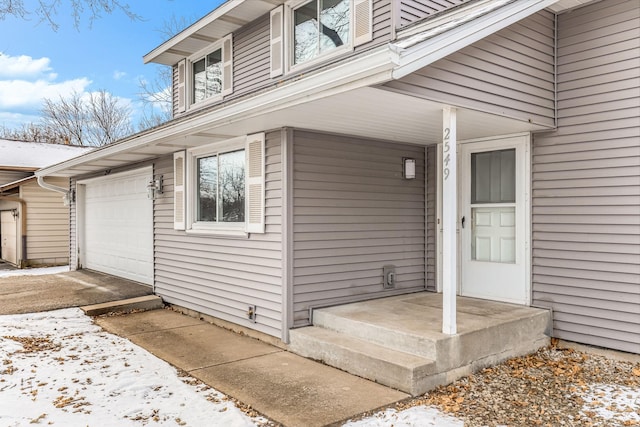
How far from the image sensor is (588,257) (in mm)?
4746

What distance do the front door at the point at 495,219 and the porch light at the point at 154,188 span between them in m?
4.74

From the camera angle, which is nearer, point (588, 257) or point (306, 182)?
point (588, 257)

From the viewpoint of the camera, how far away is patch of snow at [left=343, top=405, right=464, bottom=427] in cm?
322

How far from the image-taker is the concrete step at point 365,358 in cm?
373

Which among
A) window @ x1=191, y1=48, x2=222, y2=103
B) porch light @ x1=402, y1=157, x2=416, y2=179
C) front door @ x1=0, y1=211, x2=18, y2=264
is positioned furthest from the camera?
front door @ x1=0, y1=211, x2=18, y2=264

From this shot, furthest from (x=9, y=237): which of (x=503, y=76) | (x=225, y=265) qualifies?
(x=503, y=76)

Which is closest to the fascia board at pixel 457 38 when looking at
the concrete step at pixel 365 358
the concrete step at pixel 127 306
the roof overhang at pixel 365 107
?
the roof overhang at pixel 365 107

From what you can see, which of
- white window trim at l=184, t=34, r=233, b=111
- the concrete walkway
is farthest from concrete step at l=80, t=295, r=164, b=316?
white window trim at l=184, t=34, r=233, b=111

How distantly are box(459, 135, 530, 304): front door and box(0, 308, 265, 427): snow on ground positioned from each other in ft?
11.0

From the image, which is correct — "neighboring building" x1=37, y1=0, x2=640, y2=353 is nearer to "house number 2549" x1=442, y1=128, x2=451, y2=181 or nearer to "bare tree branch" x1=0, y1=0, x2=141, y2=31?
"house number 2549" x1=442, y1=128, x2=451, y2=181

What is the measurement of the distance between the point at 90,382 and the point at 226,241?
2.38 metres

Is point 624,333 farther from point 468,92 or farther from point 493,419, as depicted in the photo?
point 468,92

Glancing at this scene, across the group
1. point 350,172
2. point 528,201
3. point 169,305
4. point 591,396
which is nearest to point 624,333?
point 591,396

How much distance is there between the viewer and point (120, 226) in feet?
30.8
